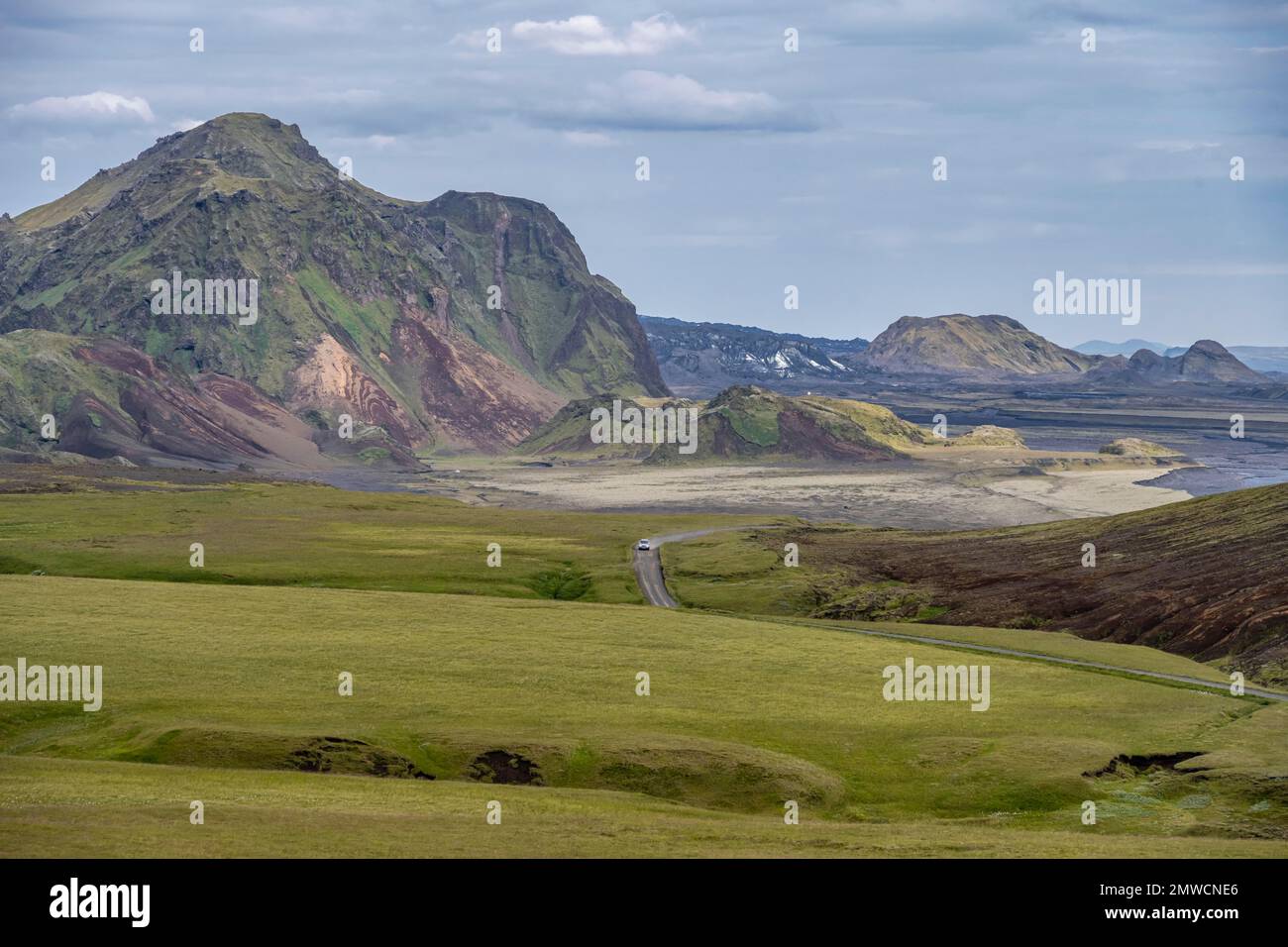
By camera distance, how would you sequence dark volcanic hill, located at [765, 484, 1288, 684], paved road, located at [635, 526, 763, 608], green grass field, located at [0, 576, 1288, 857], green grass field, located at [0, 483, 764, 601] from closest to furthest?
green grass field, located at [0, 576, 1288, 857] < dark volcanic hill, located at [765, 484, 1288, 684] < paved road, located at [635, 526, 763, 608] < green grass field, located at [0, 483, 764, 601]

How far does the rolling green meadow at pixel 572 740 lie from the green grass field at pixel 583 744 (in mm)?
240

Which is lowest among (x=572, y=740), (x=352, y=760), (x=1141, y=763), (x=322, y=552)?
(x=1141, y=763)

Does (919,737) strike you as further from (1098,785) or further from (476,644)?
(476,644)

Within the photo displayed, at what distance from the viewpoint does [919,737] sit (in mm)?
75625

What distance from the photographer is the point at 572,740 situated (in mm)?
70750

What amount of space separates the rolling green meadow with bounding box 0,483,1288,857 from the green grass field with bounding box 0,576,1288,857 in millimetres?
240

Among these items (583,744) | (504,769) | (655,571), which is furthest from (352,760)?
(655,571)

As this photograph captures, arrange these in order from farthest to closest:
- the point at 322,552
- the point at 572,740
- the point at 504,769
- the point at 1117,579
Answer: the point at 322,552 → the point at 1117,579 → the point at 572,740 → the point at 504,769

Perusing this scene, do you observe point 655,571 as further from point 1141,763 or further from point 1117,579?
point 1141,763

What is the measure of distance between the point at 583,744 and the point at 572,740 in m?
0.81

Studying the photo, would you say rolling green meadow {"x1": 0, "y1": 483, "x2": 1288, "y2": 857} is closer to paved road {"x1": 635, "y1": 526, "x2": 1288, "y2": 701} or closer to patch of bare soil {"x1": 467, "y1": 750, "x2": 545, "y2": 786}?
patch of bare soil {"x1": 467, "y1": 750, "x2": 545, "y2": 786}

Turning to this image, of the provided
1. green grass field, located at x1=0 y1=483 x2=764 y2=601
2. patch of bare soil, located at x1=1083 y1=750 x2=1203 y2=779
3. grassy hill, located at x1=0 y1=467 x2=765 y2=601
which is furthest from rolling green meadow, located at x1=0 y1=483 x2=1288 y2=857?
grassy hill, located at x1=0 y1=467 x2=765 y2=601

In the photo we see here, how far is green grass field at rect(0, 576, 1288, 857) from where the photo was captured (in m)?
49.2
